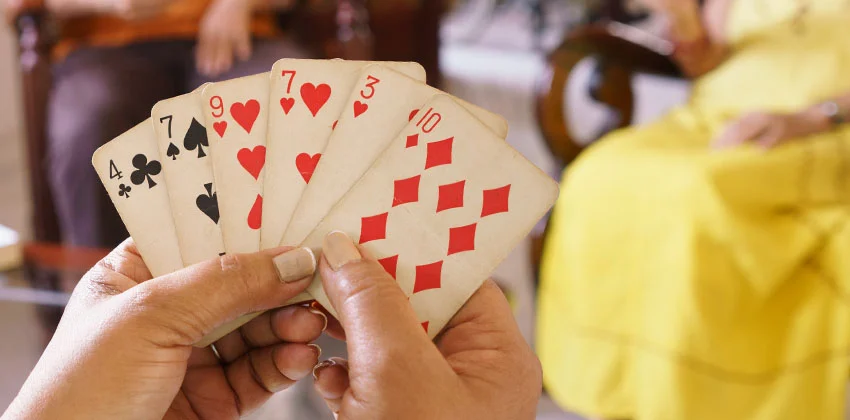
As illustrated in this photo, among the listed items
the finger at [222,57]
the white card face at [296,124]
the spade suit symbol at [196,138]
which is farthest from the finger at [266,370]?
the finger at [222,57]

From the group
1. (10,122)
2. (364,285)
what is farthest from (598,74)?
(10,122)

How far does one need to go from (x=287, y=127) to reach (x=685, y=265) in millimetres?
1098

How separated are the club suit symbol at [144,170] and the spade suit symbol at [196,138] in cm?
4

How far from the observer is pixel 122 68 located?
86.0 inches

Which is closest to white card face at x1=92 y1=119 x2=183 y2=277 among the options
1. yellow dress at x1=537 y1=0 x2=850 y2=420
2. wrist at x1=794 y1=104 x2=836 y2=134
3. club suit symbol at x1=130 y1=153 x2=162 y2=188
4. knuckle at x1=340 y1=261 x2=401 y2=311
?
club suit symbol at x1=130 y1=153 x2=162 y2=188

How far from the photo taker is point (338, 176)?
82cm

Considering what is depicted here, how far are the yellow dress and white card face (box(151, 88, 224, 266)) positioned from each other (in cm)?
113

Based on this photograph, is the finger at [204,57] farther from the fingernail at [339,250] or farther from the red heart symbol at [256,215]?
the fingernail at [339,250]

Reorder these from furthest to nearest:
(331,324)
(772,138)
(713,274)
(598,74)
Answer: (598,74) → (772,138) → (713,274) → (331,324)

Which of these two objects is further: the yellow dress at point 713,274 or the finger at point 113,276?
the yellow dress at point 713,274

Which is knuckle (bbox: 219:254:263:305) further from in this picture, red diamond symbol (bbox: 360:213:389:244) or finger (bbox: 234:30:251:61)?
finger (bbox: 234:30:251:61)

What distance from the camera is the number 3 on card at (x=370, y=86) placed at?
81 centimetres

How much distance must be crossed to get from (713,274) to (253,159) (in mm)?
1143

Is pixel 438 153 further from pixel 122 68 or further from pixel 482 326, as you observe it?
pixel 122 68
